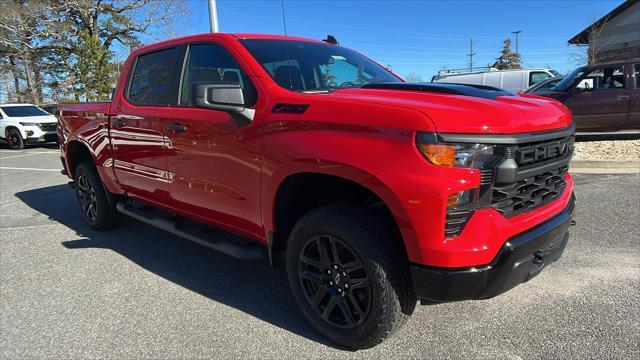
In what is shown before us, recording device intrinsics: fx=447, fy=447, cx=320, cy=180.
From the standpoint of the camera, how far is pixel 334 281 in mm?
2668

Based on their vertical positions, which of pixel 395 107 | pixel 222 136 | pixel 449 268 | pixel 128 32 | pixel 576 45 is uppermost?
pixel 128 32

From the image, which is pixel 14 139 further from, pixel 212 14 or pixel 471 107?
pixel 471 107

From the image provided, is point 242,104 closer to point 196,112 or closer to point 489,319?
point 196,112

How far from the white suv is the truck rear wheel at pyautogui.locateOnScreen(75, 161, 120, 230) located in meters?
13.3

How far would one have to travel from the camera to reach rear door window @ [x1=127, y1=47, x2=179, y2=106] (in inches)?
146

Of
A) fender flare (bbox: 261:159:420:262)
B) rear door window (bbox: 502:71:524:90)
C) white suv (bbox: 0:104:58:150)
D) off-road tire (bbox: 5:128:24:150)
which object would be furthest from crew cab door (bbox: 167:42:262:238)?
rear door window (bbox: 502:71:524:90)

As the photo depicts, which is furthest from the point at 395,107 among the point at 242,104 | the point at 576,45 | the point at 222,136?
the point at 576,45

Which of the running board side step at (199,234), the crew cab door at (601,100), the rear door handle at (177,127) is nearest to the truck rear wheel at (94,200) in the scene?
the running board side step at (199,234)

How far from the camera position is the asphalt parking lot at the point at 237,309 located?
266 cm

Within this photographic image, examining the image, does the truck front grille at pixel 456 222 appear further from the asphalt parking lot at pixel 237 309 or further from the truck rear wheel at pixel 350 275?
the asphalt parking lot at pixel 237 309

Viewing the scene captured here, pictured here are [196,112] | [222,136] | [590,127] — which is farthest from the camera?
[590,127]

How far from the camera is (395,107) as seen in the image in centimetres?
224

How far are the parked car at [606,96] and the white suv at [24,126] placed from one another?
1674cm

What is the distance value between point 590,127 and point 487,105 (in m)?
9.10
